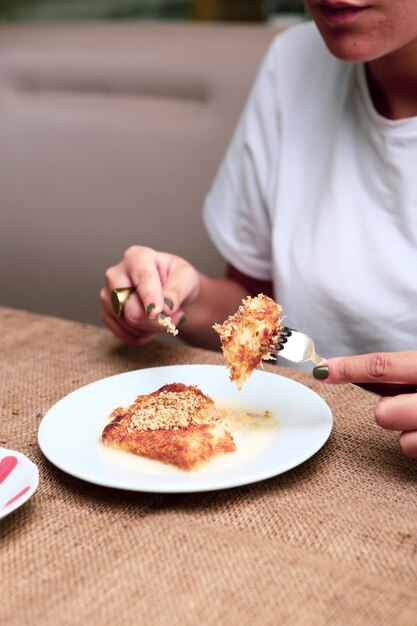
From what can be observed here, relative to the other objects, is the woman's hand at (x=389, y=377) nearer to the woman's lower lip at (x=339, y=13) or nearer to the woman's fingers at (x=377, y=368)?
the woman's fingers at (x=377, y=368)

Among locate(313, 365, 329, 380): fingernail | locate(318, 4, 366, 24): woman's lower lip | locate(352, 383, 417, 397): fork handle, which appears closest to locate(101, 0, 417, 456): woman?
locate(318, 4, 366, 24): woman's lower lip

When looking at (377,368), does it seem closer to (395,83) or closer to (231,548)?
(231,548)

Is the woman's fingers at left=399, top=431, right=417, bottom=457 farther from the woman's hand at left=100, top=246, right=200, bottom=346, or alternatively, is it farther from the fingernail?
the woman's hand at left=100, top=246, right=200, bottom=346

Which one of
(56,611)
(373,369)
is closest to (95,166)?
(373,369)

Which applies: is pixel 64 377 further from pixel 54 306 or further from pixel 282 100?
pixel 54 306

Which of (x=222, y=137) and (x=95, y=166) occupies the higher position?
(x=222, y=137)

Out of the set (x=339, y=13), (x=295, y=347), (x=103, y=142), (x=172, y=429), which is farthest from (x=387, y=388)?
(x=103, y=142)
